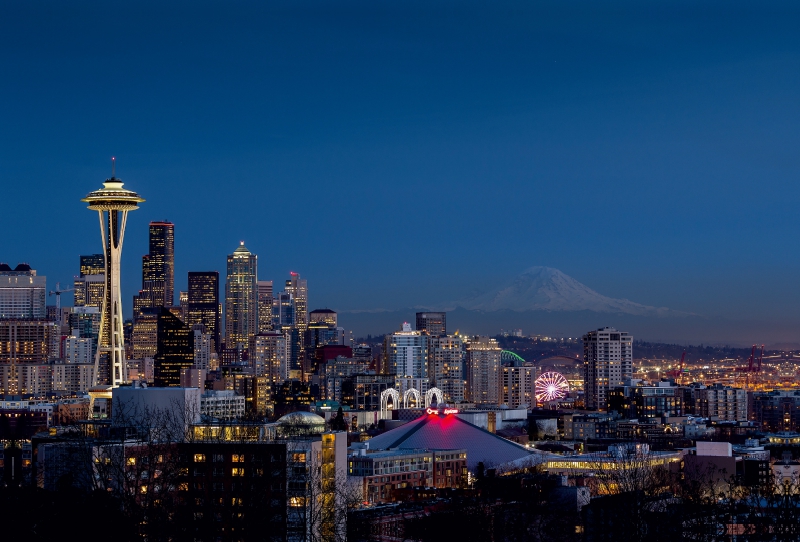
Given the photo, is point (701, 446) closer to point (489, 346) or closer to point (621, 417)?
point (621, 417)

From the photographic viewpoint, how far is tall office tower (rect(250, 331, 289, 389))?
189 m

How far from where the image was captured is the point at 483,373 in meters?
165

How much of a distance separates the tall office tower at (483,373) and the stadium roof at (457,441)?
232 feet

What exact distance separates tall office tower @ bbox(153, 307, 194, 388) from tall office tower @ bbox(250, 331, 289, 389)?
1500 centimetres

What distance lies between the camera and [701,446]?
271ft

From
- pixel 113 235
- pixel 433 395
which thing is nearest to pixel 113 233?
pixel 113 235

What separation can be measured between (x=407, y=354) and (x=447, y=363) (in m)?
4.54

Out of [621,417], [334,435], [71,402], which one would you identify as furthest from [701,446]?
[71,402]

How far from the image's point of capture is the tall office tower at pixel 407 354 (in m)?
164

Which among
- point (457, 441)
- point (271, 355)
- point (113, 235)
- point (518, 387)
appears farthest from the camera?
point (271, 355)

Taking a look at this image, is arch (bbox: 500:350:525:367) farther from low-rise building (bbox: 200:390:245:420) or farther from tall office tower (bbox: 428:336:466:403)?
low-rise building (bbox: 200:390:245:420)

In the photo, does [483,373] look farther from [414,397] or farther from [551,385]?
[414,397]

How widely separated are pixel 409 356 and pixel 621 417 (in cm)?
3998

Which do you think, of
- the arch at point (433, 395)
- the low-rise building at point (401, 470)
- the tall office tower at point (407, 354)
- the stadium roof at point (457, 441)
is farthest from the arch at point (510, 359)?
the low-rise building at point (401, 470)
